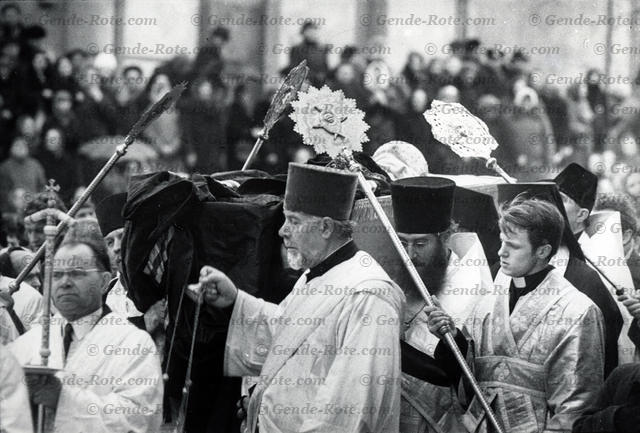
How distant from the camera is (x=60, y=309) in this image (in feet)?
19.4

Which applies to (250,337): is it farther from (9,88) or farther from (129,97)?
(9,88)

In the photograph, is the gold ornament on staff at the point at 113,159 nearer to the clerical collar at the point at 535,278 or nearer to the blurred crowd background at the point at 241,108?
the clerical collar at the point at 535,278

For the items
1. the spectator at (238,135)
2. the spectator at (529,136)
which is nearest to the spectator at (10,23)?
the spectator at (238,135)

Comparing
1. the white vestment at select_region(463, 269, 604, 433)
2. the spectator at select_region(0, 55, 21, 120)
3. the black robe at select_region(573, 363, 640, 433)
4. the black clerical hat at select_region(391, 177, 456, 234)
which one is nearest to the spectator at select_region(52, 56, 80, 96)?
the spectator at select_region(0, 55, 21, 120)

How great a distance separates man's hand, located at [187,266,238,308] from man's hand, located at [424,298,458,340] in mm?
955

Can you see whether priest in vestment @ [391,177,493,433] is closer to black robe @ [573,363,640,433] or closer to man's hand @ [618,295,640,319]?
man's hand @ [618,295,640,319]

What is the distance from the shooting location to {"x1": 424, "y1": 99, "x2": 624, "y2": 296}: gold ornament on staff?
676cm

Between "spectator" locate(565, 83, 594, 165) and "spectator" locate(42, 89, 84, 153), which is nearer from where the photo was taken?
"spectator" locate(42, 89, 84, 153)

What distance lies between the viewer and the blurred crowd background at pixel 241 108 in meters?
13.1

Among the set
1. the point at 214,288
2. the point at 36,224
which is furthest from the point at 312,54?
the point at 214,288

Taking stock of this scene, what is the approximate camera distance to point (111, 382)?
5738mm

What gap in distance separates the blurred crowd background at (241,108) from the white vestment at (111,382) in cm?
671

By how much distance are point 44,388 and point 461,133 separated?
270cm

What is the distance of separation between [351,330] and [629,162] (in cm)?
841
